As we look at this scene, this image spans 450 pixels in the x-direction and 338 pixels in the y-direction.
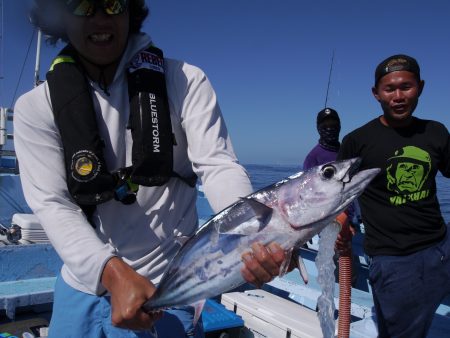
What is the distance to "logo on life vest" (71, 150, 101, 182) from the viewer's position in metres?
2.01

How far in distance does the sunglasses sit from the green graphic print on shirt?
2.43 meters

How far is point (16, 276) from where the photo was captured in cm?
470

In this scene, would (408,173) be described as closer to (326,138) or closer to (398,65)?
(398,65)

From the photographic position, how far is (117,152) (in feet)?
7.18

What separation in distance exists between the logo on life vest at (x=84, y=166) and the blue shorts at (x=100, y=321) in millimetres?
619

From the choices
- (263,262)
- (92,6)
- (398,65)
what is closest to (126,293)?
(263,262)

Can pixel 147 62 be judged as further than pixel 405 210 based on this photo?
No

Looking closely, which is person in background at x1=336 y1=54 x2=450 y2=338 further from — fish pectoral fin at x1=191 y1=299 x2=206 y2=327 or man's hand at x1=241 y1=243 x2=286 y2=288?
Answer: man's hand at x1=241 y1=243 x2=286 y2=288

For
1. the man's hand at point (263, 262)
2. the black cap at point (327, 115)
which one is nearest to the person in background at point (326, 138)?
the black cap at point (327, 115)

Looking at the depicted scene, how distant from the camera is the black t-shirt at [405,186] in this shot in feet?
10.9

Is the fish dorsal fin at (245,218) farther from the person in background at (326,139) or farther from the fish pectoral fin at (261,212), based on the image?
the person in background at (326,139)

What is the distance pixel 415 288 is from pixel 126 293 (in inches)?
99.6

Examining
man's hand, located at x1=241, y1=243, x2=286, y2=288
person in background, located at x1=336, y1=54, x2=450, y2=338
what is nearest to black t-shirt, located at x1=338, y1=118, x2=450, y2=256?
person in background, located at x1=336, y1=54, x2=450, y2=338

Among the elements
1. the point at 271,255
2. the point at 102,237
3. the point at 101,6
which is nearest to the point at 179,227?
the point at 102,237
